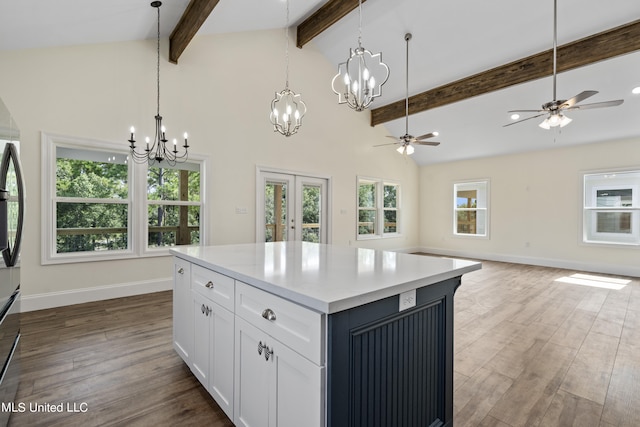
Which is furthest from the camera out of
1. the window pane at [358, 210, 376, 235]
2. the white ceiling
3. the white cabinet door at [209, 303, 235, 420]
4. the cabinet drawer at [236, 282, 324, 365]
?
the window pane at [358, 210, 376, 235]

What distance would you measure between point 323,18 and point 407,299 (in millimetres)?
5181

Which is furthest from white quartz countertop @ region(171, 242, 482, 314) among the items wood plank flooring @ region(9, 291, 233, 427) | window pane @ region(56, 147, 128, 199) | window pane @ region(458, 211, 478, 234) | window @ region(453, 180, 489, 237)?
window pane @ region(458, 211, 478, 234)

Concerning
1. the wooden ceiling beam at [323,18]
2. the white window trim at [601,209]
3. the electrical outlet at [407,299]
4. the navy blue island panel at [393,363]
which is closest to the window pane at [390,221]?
the white window trim at [601,209]

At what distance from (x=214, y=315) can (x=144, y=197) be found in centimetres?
321

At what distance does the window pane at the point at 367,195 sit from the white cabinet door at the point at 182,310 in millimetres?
5608

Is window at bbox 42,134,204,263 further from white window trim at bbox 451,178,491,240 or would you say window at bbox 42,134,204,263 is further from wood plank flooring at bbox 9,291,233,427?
white window trim at bbox 451,178,491,240

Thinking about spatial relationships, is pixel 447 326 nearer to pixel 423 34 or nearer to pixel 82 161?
pixel 82 161

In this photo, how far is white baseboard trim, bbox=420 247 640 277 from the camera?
5.69 meters

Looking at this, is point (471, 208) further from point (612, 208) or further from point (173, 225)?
point (173, 225)

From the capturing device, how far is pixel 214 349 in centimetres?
172

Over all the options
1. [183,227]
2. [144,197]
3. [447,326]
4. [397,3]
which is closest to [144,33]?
[144,197]

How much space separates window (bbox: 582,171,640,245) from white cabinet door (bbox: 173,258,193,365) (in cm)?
749

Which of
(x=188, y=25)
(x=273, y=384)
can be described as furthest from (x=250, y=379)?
(x=188, y=25)

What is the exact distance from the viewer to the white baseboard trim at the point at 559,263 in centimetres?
569
